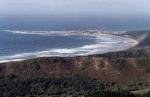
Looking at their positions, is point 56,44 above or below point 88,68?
below

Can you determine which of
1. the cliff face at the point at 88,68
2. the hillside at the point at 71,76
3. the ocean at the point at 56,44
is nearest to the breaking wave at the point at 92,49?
the ocean at the point at 56,44

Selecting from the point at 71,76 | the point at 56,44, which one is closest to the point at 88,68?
the point at 71,76

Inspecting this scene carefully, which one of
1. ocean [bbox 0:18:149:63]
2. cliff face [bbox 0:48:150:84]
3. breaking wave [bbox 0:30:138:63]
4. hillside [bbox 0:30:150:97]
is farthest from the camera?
ocean [bbox 0:18:149:63]

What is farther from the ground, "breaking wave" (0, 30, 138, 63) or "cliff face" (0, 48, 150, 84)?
"cliff face" (0, 48, 150, 84)

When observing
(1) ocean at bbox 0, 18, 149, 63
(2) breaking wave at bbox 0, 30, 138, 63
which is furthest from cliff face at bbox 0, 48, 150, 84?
(1) ocean at bbox 0, 18, 149, 63

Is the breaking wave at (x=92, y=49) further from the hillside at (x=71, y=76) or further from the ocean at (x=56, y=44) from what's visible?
the hillside at (x=71, y=76)

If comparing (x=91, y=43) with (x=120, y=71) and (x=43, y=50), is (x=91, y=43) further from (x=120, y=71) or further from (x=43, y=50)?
(x=120, y=71)

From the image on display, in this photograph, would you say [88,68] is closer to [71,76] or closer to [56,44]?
[71,76]

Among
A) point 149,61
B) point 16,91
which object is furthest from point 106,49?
point 16,91

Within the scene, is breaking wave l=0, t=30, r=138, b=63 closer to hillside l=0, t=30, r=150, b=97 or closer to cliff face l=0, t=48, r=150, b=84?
cliff face l=0, t=48, r=150, b=84
